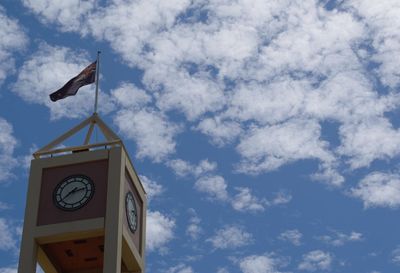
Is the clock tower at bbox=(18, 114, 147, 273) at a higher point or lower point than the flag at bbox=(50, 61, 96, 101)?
lower

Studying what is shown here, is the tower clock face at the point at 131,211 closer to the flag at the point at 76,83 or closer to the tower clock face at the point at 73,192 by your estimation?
the tower clock face at the point at 73,192

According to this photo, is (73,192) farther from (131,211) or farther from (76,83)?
(76,83)

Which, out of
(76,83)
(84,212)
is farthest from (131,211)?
(76,83)

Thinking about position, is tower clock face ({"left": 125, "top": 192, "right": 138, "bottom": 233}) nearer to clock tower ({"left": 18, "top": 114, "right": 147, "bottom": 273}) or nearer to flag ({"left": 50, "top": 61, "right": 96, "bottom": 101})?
clock tower ({"left": 18, "top": 114, "right": 147, "bottom": 273})

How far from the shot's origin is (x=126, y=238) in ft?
138

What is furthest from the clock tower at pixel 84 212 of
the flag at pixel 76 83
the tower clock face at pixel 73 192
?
the flag at pixel 76 83

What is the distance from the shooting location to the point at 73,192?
42500mm

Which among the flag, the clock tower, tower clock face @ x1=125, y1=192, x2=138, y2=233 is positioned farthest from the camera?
the flag

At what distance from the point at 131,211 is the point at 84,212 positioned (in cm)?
304

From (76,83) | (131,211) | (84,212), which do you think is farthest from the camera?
(76,83)

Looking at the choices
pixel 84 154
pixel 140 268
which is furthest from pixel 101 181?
pixel 140 268

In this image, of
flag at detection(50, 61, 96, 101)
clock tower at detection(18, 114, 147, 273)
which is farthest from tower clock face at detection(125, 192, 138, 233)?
flag at detection(50, 61, 96, 101)

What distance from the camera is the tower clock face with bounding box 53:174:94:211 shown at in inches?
1658

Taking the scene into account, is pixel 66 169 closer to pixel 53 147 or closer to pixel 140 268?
pixel 53 147
